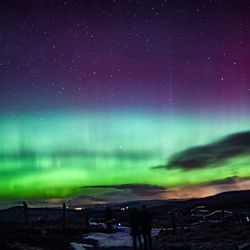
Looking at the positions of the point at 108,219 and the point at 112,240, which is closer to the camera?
the point at 112,240

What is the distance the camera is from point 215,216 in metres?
63.4

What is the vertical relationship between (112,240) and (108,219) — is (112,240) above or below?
below

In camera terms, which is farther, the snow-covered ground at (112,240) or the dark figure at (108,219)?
the dark figure at (108,219)

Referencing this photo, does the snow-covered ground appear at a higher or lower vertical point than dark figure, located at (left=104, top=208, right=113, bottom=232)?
lower

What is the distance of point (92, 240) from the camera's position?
129ft

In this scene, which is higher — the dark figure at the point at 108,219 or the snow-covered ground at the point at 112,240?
the dark figure at the point at 108,219

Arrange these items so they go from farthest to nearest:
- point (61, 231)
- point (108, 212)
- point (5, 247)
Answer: point (108, 212), point (61, 231), point (5, 247)

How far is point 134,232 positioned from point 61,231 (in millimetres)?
25034

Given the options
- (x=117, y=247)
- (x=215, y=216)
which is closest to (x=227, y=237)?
(x=117, y=247)

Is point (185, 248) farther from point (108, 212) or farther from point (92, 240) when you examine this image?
point (108, 212)

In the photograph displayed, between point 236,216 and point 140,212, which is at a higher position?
point 140,212

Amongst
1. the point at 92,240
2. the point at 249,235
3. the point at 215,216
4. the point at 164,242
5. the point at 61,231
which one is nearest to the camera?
the point at 249,235

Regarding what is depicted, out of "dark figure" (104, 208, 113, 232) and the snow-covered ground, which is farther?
"dark figure" (104, 208, 113, 232)

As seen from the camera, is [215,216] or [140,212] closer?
[140,212]
